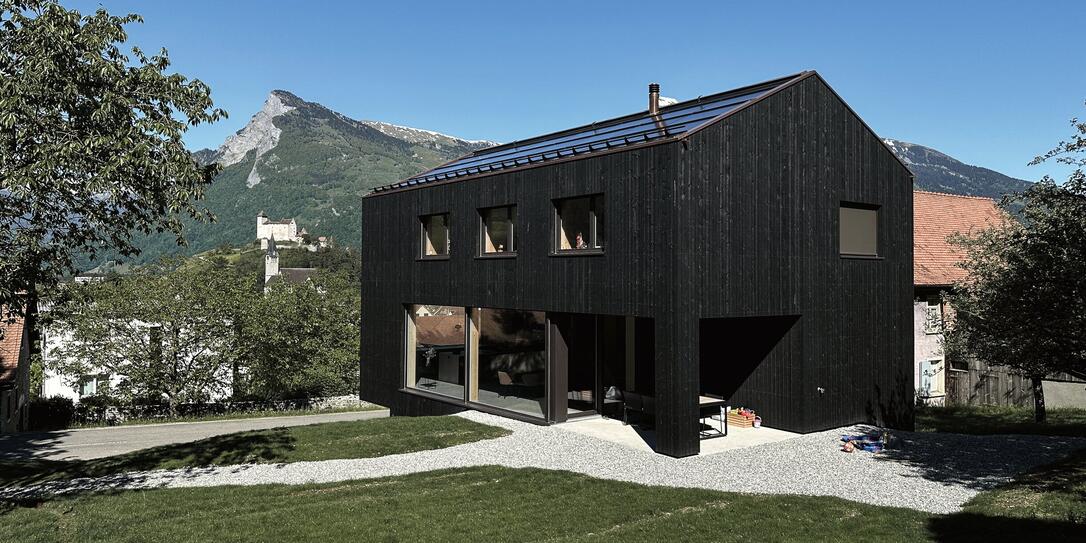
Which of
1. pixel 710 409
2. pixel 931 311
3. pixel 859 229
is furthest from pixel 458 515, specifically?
pixel 931 311

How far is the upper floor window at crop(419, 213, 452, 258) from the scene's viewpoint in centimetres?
1939

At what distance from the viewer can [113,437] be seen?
83.7 feet

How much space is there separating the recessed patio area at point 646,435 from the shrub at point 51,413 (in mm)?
26655

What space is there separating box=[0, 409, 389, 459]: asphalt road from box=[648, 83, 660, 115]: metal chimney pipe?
15847 millimetres

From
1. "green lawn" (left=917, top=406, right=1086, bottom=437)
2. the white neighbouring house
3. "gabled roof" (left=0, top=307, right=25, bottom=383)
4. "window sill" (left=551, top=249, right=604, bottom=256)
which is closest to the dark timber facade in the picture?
"window sill" (left=551, top=249, right=604, bottom=256)

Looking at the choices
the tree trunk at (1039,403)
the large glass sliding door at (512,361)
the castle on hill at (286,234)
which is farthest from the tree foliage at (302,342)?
the castle on hill at (286,234)

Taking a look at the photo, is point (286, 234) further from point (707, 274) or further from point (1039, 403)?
point (707, 274)

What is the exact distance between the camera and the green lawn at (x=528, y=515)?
8469mm

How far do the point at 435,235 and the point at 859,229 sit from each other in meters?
10.8

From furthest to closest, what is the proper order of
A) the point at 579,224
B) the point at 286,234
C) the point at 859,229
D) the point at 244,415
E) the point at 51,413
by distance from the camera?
the point at 286,234
the point at 244,415
the point at 51,413
the point at 859,229
the point at 579,224

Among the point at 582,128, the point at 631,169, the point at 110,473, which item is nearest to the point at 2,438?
the point at 110,473

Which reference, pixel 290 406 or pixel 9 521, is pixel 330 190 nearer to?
pixel 290 406

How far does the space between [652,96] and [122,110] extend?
38.1 ft

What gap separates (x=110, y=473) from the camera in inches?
501
